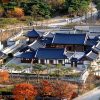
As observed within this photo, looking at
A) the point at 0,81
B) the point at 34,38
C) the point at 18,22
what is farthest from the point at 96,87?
the point at 18,22

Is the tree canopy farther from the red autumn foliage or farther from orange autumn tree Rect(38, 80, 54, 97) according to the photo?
orange autumn tree Rect(38, 80, 54, 97)

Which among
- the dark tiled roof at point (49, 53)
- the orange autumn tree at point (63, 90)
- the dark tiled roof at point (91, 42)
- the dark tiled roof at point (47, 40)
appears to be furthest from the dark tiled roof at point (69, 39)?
the orange autumn tree at point (63, 90)

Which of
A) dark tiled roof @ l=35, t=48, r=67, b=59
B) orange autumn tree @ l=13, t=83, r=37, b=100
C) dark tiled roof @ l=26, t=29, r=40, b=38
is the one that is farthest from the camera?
dark tiled roof @ l=26, t=29, r=40, b=38

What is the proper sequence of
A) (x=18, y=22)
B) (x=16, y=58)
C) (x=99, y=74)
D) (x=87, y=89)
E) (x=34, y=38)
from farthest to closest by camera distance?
(x=18, y=22)
(x=34, y=38)
(x=16, y=58)
(x=99, y=74)
(x=87, y=89)

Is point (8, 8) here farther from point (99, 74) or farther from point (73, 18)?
point (99, 74)

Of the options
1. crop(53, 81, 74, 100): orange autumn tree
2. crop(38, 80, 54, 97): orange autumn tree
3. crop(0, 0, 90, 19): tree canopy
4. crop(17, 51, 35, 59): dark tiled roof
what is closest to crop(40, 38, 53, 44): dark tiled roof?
crop(17, 51, 35, 59): dark tiled roof

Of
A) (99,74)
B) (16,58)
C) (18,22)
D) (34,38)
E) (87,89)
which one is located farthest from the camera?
(18,22)
